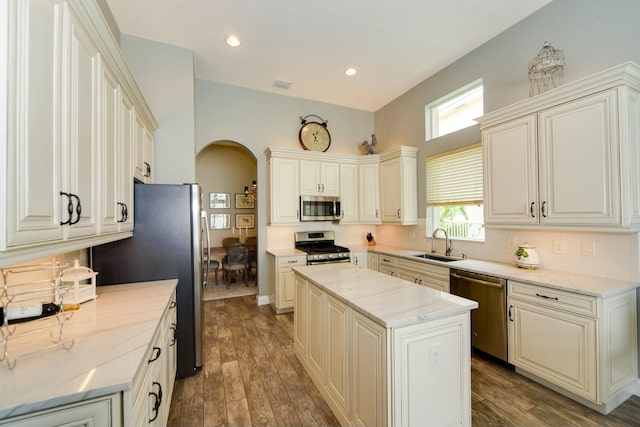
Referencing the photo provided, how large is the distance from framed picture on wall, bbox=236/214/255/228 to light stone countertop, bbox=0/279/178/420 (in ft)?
19.5

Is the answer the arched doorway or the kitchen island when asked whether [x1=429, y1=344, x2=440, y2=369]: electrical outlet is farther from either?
the arched doorway

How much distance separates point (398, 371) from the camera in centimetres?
138

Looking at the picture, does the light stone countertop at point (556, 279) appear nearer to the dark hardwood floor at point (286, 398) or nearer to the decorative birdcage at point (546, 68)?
the dark hardwood floor at point (286, 398)

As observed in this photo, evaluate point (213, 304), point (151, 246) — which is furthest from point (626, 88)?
point (213, 304)

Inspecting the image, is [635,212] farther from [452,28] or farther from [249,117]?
[249,117]

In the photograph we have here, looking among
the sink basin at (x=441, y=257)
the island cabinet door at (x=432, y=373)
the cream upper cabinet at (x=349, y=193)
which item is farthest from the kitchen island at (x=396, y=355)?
the cream upper cabinet at (x=349, y=193)

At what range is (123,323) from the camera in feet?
4.66

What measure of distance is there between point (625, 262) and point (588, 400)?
1118 millimetres

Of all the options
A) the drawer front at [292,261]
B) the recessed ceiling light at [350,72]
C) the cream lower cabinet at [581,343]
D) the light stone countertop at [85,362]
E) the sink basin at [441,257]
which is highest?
the recessed ceiling light at [350,72]

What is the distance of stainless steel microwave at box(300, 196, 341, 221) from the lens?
14.0 feet

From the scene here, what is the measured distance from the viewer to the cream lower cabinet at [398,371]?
1.38 meters

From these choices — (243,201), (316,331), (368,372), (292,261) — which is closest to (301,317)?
(316,331)

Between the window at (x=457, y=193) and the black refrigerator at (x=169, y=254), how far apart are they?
322 centimetres

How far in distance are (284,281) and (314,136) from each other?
2579 millimetres
